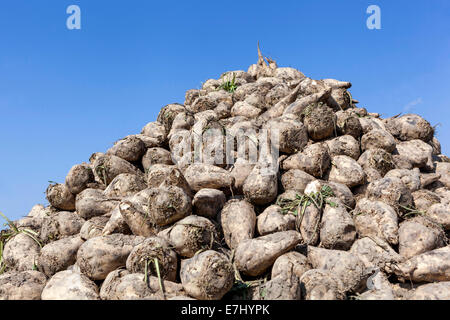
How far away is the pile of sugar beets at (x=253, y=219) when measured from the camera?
4.75 metres

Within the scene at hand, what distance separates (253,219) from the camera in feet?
18.9

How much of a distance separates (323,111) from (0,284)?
19.7ft

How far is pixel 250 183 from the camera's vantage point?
19.4 feet

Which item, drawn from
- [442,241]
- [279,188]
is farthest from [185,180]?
[442,241]

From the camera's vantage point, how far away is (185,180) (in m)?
5.94

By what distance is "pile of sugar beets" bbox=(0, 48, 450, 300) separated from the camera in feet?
15.6

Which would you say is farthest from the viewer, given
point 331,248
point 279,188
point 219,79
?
point 219,79

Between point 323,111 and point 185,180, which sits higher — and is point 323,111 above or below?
above
